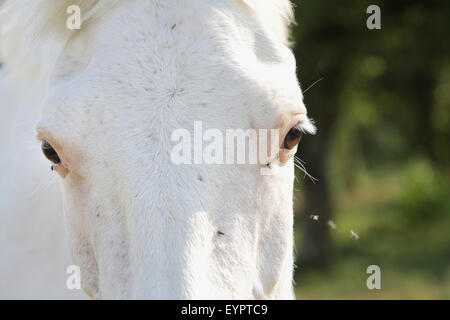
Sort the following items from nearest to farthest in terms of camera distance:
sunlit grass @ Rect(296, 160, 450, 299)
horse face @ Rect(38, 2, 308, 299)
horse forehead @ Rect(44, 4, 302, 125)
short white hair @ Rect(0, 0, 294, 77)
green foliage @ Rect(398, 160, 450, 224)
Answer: horse face @ Rect(38, 2, 308, 299)
horse forehead @ Rect(44, 4, 302, 125)
short white hair @ Rect(0, 0, 294, 77)
sunlit grass @ Rect(296, 160, 450, 299)
green foliage @ Rect(398, 160, 450, 224)

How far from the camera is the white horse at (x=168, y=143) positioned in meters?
1.70

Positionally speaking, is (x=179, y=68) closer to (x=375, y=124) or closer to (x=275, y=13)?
(x=275, y=13)

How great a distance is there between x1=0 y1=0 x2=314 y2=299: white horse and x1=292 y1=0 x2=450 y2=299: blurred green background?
6.22 m

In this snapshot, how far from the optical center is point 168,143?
5.72 ft

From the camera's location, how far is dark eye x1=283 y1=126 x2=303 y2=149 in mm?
1975

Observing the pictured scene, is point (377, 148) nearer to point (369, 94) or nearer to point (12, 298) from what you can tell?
point (369, 94)

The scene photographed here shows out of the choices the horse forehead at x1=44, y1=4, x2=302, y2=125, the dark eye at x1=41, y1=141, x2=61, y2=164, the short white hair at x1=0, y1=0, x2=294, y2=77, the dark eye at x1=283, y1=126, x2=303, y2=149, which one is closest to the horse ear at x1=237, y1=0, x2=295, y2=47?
the short white hair at x1=0, y1=0, x2=294, y2=77

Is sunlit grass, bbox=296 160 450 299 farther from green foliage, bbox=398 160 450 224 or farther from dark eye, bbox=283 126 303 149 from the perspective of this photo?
dark eye, bbox=283 126 303 149

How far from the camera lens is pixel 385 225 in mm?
13305

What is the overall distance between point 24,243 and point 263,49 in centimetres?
137

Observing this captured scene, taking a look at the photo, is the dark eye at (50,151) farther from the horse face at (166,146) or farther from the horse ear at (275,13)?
the horse ear at (275,13)

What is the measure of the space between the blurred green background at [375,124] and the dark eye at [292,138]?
20.2ft

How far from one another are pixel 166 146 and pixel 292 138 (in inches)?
17.8

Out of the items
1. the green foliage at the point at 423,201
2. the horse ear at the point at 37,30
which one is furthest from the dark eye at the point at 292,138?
the green foliage at the point at 423,201
